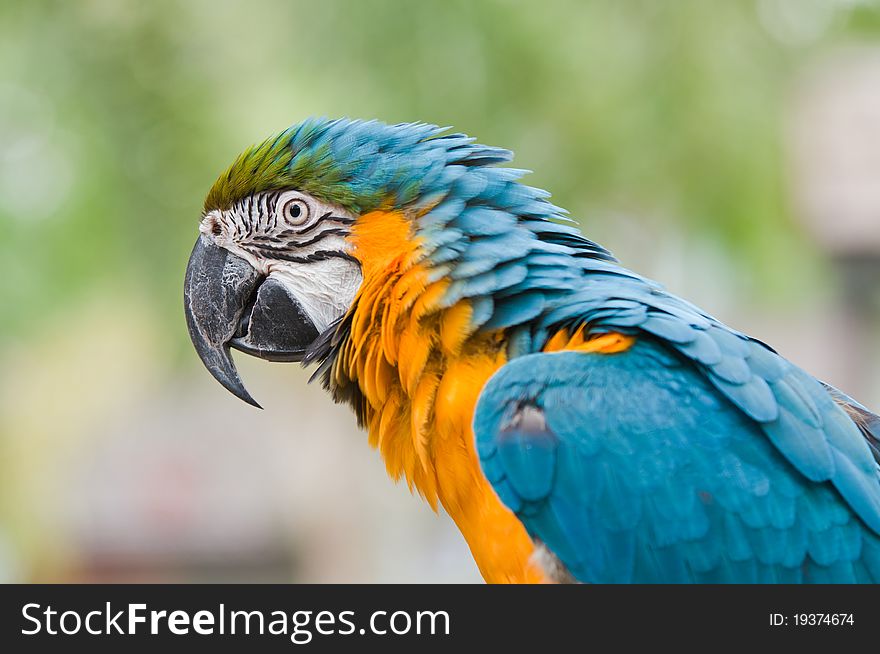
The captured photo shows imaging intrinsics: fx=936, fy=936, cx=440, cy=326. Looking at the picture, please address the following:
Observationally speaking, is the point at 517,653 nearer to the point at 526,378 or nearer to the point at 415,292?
the point at 526,378

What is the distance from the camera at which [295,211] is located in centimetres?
167

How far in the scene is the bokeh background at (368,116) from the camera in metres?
Answer: 4.62

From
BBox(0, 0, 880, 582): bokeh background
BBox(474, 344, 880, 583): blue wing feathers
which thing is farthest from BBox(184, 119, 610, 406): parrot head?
BBox(0, 0, 880, 582): bokeh background

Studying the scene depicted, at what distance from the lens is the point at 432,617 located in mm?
1438

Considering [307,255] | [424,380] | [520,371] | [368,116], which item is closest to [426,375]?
[424,380]

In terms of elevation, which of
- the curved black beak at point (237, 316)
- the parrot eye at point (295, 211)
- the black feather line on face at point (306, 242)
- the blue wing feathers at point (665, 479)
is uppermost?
the parrot eye at point (295, 211)

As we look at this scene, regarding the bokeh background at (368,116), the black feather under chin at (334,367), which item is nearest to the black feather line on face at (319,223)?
the black feather under chin at (334,367)

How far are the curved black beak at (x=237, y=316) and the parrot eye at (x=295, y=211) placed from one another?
118 millimetres

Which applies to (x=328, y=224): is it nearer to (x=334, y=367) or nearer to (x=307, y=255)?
(x=307, y=255)

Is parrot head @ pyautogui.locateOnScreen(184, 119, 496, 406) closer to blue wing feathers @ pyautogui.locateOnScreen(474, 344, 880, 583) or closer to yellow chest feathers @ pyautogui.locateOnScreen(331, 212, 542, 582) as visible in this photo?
yellow chest feathers @ pyautogui.locateOnScreen(331, 212, 542, 582)

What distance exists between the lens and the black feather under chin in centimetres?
161

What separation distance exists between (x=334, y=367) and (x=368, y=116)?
3135 millimetres

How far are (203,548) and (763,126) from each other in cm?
581

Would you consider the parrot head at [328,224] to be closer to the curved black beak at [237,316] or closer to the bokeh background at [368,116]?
the curved black beak at [237,316]
